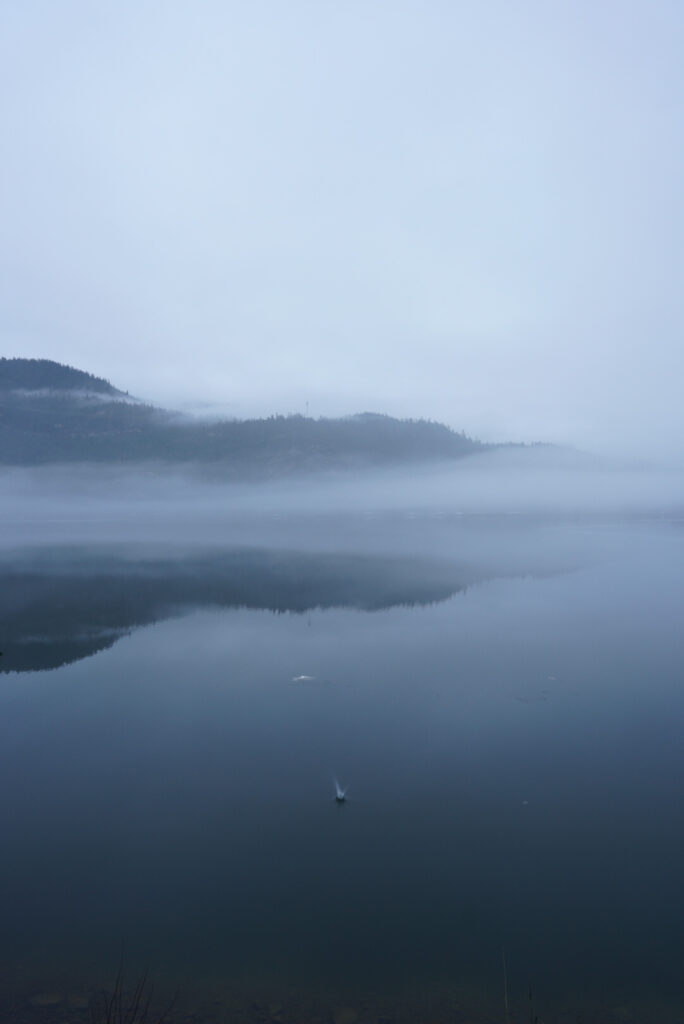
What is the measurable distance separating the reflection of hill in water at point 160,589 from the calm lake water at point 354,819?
0.55 meters

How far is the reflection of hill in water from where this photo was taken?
761 inches

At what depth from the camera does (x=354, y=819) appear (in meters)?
8.07

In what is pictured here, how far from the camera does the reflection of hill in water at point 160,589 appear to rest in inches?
761

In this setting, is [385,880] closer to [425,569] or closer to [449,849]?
[449,849]

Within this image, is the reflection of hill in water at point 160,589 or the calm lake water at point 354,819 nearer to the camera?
the calm lake water at point 354,819

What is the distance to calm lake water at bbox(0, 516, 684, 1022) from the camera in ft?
18.6

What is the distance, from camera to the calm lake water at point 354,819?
5660 millimetres

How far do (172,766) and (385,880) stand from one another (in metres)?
4.14

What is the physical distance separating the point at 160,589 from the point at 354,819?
21742 millimetres

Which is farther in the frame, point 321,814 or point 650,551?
point 650,551

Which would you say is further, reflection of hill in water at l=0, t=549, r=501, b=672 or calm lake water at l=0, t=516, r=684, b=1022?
reflection of hill in water at l=0, t=549, r=501, b=672

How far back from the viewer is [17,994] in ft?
17.6

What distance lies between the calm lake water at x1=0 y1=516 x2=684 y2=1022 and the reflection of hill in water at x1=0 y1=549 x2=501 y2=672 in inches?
21.6

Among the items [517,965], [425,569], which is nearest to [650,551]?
[425,569]
